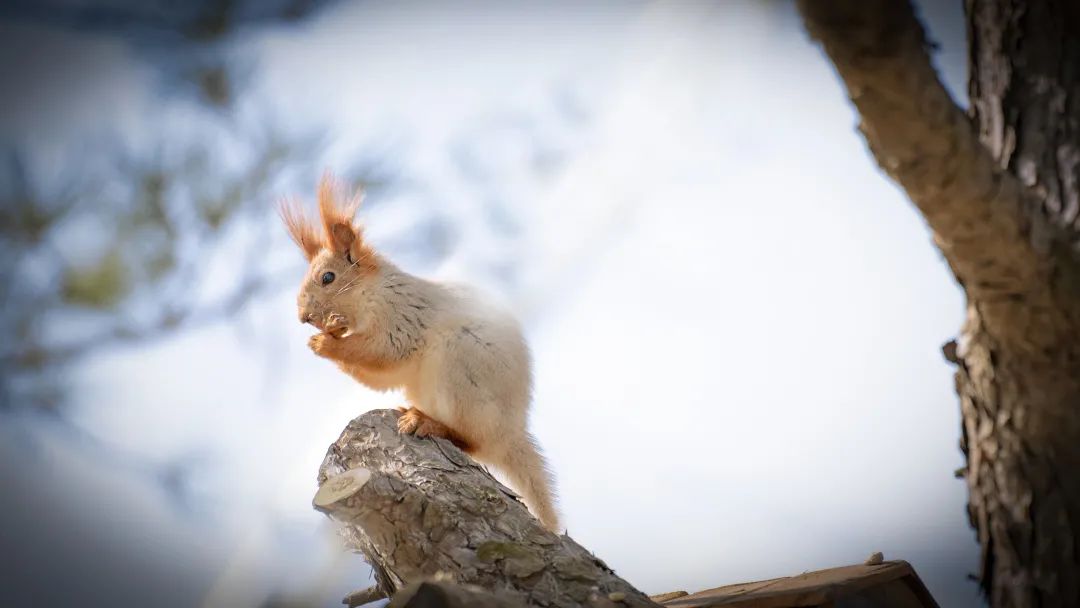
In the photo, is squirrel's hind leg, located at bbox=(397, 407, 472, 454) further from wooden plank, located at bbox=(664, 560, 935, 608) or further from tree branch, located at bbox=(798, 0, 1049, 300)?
tree branch, located at bbox=(798, 0, 1049, 300)

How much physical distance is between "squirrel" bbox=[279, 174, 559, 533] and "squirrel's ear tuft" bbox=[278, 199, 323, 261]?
0.33ft

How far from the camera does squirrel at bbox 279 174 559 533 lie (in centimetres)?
246

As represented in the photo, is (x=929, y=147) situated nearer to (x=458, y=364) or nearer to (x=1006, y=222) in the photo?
(x=1006, y=222)

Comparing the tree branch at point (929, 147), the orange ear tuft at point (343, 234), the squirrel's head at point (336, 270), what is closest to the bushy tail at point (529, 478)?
the squirrel's head at point (336, 270)

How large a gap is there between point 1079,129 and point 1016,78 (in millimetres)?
145

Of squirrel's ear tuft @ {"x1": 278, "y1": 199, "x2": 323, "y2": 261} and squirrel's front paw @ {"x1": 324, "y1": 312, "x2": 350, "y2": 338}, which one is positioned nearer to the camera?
squirrel's front paw @ {"x1": 324, "y1": 312, "x2": 350, "y2": 338}

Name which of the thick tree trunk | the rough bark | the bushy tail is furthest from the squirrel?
the thick tree trunk

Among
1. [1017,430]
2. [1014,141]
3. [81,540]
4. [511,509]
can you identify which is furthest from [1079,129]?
[81,540]

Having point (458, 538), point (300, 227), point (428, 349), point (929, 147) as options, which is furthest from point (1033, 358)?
point (300, 227)

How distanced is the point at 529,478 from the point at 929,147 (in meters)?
1.47

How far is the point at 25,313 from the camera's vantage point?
11.7 feet

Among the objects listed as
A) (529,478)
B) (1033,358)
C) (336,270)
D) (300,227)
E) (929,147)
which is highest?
(300,227)

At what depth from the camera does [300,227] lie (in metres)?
2.88

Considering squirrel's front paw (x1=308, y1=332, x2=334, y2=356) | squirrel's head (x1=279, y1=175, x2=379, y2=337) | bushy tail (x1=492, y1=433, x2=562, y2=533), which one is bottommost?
bushy tail (x1=492, y1=433, x2=562, y2=533)
